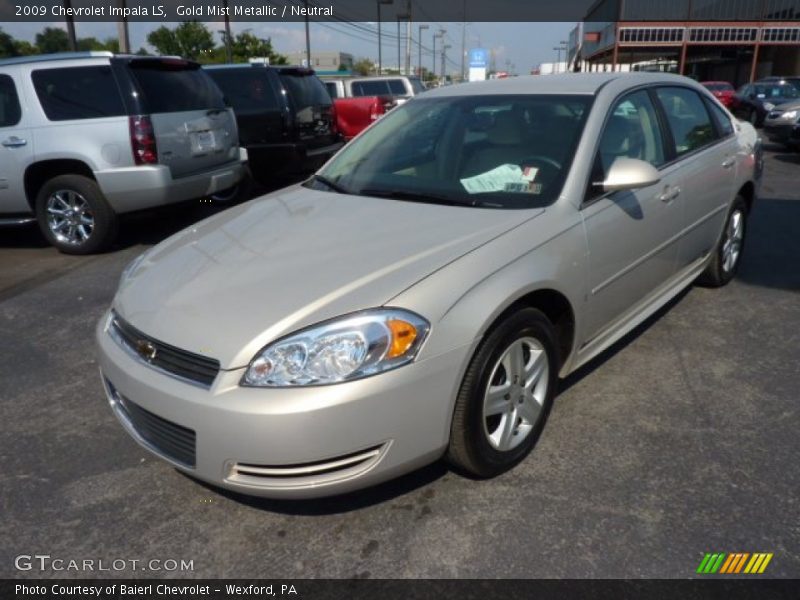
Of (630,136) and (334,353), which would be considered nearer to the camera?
(334,353)

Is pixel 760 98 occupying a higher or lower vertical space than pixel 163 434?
higher

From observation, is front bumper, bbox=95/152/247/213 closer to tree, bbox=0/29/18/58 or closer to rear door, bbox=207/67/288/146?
rear door, bbox=207/67/288/146

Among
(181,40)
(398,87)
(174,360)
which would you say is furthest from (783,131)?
(181,40)

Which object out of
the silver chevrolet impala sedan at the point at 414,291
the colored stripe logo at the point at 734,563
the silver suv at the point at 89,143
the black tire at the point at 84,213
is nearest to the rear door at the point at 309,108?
the silver suv at the point at 89,143

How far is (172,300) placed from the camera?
8.02 ft

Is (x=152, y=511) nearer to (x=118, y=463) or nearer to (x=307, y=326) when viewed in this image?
(x=118, y=463)

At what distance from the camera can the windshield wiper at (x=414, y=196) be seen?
9.76 feet

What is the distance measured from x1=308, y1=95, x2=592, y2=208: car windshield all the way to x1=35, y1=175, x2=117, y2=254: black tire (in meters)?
3.52

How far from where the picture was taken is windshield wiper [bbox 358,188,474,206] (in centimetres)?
298

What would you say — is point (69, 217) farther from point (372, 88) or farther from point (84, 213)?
point (372, 88)

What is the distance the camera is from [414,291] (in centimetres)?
220

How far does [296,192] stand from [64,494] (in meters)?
1.88

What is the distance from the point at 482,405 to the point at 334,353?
647mm

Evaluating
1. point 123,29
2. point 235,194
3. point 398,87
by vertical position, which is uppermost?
point 123,29
